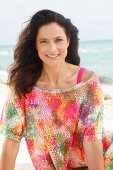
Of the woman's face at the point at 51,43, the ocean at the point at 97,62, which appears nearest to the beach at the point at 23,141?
the woman's face at the point at 51,43

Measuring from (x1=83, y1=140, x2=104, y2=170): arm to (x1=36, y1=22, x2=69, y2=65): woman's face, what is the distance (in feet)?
1.91

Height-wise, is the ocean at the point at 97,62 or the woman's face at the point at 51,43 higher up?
the ocean at the point at 97,62

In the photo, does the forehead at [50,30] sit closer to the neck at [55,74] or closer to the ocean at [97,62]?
the neck at [55,74]

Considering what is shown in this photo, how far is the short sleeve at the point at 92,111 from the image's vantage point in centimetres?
275

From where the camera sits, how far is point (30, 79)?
2.80m

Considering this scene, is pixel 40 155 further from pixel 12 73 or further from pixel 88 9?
pixel 88 9

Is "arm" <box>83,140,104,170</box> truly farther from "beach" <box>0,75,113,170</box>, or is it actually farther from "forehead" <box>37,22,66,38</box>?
"beach" <box>0,75,113,170</box>

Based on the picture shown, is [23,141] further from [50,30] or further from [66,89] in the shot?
→ [50,30]

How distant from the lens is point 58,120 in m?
2.83

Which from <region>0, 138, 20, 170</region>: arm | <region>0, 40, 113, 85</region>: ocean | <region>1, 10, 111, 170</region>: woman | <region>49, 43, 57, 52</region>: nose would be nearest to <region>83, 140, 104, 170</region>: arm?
<region>1, 10, 111, 170</region>: woman

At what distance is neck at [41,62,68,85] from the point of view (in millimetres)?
2816

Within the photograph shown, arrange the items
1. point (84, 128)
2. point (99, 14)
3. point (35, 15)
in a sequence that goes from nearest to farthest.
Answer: point (35, 15) < point (84, 128) < point (99, 14)

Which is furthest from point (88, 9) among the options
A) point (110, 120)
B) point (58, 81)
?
point (58, 81)

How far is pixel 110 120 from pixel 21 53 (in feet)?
14.5
